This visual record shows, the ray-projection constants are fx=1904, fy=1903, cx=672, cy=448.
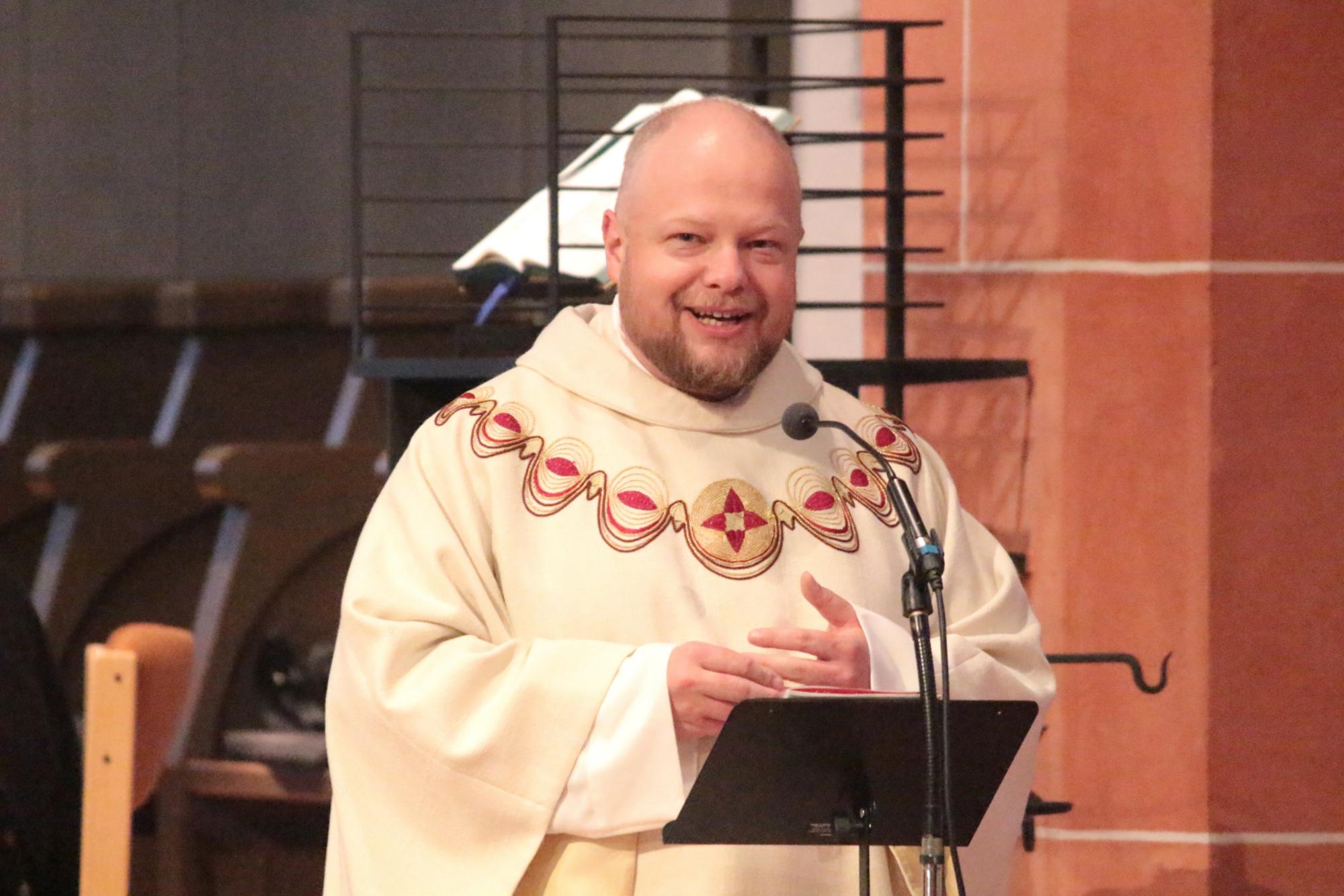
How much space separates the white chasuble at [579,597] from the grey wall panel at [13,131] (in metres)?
2.86

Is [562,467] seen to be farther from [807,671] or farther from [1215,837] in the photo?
[1215,837]

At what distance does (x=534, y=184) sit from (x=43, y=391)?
1.63m

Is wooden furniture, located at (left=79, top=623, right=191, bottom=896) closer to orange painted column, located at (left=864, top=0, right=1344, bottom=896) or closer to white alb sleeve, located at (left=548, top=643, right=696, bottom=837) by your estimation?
white alb sleeve, located at (left=548, top=643, right=696, bottom=837)

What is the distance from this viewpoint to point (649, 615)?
2.73 metres

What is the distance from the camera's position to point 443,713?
2600 mm

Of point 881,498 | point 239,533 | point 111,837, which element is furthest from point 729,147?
point 239,533

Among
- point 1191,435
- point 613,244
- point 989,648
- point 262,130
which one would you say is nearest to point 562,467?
point 613,244

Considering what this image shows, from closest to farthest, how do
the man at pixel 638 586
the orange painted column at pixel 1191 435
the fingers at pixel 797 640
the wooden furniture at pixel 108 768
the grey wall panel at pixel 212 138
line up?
1. the fingers at pixel 797 640
2. the man at pixel 638 586
3. the wooden furniture at pixel 108 768
4. the orange painted column at pixel 1191 435
5. the grey wall panel at pixel 212 138

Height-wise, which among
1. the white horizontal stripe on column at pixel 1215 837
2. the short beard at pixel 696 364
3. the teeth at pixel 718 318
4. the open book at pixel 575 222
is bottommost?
the white horizontal stripe on column at pixel 1215 837

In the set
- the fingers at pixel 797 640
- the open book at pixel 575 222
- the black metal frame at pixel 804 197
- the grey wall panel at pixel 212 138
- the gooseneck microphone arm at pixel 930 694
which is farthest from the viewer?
the grey wall panel at pixel 212 138

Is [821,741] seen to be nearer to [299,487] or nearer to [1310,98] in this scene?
[1310,98]

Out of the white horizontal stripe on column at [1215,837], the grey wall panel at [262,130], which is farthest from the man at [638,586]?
the grey wall panel at [262,130]

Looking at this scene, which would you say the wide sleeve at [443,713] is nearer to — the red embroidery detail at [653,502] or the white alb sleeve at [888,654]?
the red embroidery detail at [653,502]

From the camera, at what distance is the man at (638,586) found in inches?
102
